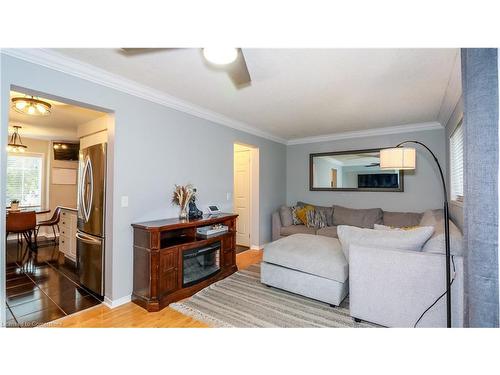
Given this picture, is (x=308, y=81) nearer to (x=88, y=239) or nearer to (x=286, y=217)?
(x=286, y=217)

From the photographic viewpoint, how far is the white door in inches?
190

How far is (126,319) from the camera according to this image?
2.15m

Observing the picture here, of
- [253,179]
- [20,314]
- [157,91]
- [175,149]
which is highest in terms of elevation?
[157,91]

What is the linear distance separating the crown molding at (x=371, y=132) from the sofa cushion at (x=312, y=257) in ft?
8.70

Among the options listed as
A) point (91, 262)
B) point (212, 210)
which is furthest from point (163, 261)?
point (212, 210)

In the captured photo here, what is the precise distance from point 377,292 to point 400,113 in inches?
113

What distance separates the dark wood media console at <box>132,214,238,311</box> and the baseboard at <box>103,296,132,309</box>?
0.07 metres

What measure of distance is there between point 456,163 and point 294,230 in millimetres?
2696

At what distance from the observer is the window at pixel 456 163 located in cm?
296

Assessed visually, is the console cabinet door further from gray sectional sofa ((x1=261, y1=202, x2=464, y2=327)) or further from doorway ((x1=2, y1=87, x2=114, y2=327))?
gray sectional sofa ((x1=261, y1=202, x2=464, y2=327))
